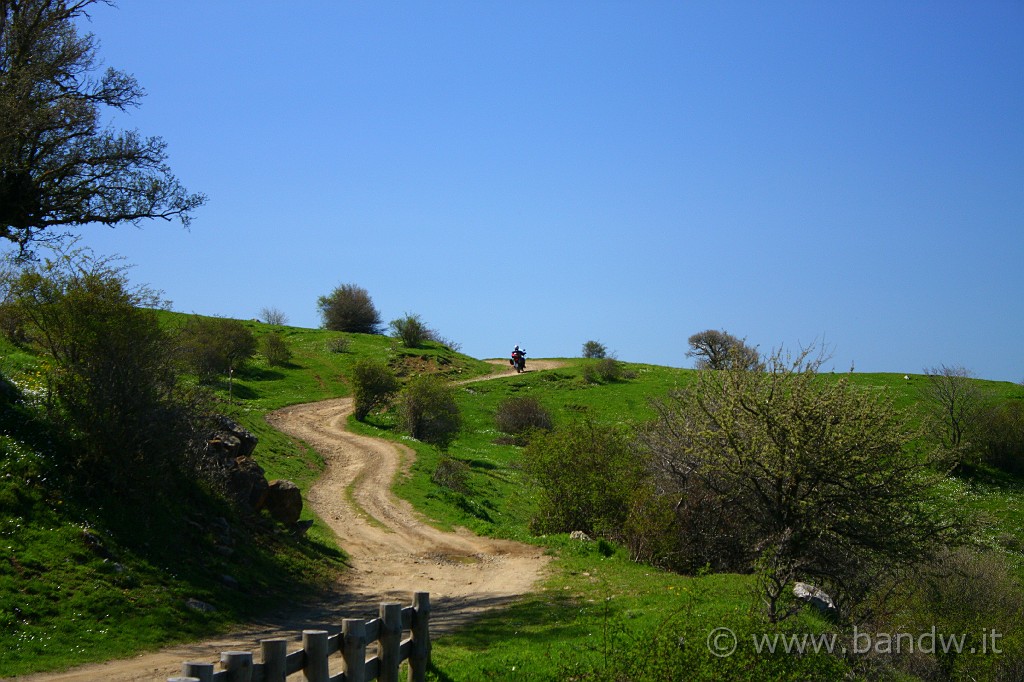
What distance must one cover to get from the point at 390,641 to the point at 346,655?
0.76 metres

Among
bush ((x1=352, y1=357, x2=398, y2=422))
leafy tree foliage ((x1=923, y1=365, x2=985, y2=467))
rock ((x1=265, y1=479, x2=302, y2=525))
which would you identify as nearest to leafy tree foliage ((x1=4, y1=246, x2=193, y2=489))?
rock ((x1=265, y1=479, x2=302, y2=525))

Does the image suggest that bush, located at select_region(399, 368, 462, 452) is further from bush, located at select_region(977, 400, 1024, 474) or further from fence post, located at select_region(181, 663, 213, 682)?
fence post, located at select_region(181, 663, 213, 682)

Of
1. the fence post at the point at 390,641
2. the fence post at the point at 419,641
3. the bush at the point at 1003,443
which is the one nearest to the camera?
the fence post at the point at 390,641

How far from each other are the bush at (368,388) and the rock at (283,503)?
1012 inches

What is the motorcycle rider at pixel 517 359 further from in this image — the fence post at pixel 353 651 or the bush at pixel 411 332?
the fence post at pixel 353 651

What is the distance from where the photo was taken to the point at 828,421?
521 inches

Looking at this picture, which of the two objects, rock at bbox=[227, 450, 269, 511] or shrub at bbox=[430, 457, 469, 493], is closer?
rock at bbox=[227, 450, 269, 511]

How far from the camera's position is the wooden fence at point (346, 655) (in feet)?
21.9

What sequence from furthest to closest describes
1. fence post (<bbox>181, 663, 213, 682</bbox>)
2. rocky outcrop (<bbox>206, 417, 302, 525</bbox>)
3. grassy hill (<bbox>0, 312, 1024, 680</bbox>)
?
rocky outcrop (<bbox>206, 417, 302, 525</bbox>), grassy hill (<bbox>0, 312, 1024, 680</bbox>), fence post (<bbox>181, 663, 213, 682</bbox>)

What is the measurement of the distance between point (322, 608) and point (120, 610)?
14.0 feet

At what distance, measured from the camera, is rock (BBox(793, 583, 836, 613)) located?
1381 centimetres

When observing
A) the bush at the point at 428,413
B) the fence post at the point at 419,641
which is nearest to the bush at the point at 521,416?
the bush at the point at 428,413

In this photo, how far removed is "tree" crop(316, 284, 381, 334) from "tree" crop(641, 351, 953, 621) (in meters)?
79.2

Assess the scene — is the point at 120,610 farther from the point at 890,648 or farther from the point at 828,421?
the point at 890,648
